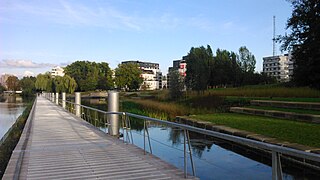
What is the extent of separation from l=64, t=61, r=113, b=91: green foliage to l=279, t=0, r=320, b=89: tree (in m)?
82.6

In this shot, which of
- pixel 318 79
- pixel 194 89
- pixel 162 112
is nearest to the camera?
pixel 318 79

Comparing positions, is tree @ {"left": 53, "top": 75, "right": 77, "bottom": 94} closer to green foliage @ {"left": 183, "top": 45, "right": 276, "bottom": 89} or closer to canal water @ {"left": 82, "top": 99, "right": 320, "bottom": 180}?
green foliage @ {"left": 183, "top": 45, "right": 276, "bottom": 89}

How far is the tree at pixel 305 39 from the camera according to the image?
14.8 metres

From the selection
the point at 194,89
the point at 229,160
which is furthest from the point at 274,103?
the point at 194,89

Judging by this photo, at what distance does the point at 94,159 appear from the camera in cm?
645

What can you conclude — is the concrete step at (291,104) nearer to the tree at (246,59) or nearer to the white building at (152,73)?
the tree at (246,59)

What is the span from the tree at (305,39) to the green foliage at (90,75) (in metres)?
82.6

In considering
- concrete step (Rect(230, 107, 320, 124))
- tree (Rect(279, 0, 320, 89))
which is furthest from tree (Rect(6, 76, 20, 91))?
tree (Rect(279, 0, 320, 89))

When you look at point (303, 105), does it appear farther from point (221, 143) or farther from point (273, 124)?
point (221, 143)

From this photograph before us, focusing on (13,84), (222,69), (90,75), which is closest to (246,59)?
(222,69)

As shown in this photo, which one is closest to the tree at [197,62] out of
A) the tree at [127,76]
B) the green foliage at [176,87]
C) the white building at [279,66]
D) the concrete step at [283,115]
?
the green foliage at [176,87]

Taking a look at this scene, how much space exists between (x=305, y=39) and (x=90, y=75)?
89538 millimetres

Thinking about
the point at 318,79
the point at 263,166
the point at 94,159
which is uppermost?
the point at 318,79

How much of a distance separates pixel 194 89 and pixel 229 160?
3279 cm
